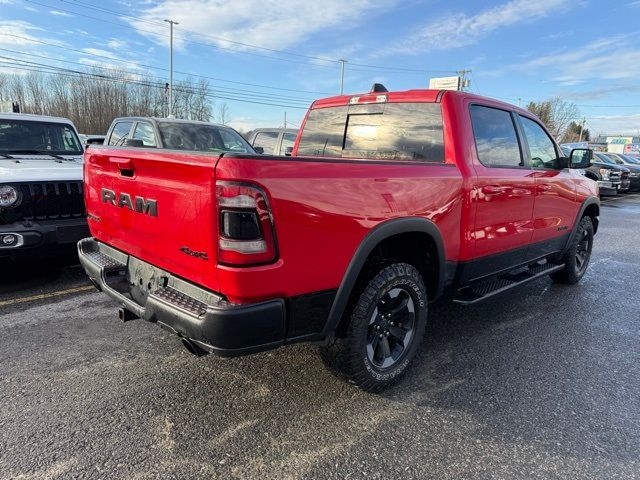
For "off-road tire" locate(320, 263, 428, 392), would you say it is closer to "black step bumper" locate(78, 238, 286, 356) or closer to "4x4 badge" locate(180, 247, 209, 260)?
"black step bumper" locate(78, 238, 286, 356)

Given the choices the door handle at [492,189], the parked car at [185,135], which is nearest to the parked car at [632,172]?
the parked car at [185,135]

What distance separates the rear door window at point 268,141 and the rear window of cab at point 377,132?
5.82 meters

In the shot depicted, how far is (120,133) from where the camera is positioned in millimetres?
7984

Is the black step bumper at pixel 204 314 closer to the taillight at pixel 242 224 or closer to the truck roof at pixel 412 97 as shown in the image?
the taillight at pixel 242 224

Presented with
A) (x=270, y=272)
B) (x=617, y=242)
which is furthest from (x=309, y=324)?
(x=617, y=242)

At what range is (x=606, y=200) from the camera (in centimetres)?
1705

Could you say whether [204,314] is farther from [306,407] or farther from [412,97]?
[412,97]

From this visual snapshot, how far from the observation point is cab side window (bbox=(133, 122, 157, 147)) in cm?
686

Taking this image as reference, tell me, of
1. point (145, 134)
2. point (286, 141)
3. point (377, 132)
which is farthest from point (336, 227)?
point (286, 141)

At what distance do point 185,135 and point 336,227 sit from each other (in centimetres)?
533

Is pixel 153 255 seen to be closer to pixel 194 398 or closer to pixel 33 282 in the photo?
pixel 194 398

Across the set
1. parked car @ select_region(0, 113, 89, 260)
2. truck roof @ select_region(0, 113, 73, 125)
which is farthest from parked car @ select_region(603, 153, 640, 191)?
parked car @ select_region(0, 113, 89, 260)

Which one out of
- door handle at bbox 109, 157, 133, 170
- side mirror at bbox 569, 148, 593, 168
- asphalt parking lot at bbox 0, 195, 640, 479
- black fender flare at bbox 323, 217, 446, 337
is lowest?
asphalt parking lot at bbox 0, 195, 640, 479

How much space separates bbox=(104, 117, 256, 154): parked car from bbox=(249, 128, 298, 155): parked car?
2375mm
